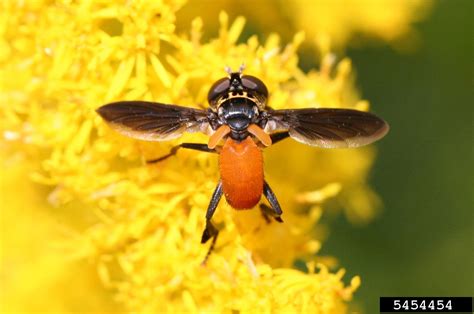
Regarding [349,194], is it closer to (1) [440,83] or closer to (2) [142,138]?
(1) [440,83]

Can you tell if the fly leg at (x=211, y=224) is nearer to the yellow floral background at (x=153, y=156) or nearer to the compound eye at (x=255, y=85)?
the yellow floral background at (x=153, y=156)

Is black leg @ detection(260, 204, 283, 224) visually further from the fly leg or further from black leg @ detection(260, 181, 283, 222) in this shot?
the fly leg

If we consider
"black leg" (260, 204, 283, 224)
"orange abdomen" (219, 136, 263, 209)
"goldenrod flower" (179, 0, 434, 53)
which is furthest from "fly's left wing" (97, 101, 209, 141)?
"goldenrod flower" (179, 0, 434, 53)

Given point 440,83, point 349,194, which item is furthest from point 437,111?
point 349,194

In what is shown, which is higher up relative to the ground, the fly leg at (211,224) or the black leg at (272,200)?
the black leg at (272,200)

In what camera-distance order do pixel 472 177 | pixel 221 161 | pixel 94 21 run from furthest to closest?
pixel 472 177 → pixel 94 21 → pixel 221 161

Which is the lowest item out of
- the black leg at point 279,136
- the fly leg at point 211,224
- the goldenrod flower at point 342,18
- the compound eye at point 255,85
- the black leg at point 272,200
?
the fly leg at point 211,224

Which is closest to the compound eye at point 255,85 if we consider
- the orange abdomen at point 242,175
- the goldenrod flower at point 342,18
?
the orange abdomen at point 242,175
